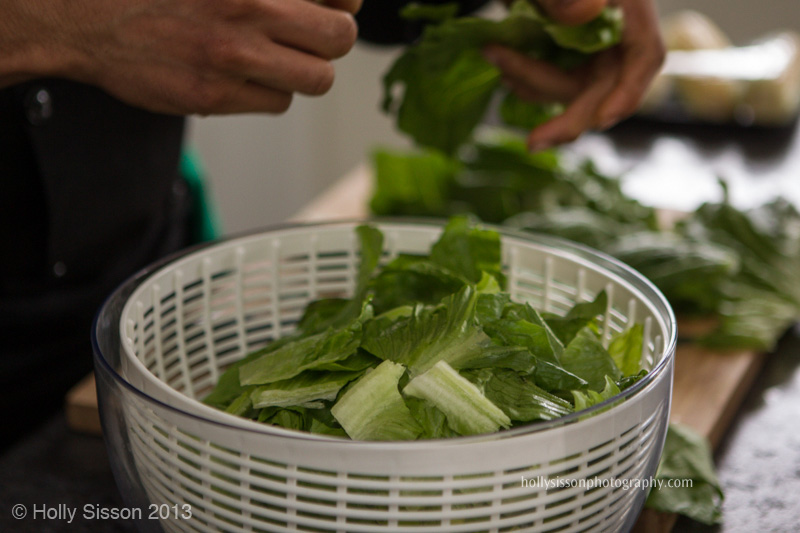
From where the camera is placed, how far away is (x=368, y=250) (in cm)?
70

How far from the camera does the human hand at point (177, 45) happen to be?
610 mm

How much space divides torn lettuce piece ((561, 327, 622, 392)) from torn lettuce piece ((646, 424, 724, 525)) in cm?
12

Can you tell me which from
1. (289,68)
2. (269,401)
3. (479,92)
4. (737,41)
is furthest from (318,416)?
(737,41)

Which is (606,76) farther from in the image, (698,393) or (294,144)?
(294,144)

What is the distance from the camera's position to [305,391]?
55 cm

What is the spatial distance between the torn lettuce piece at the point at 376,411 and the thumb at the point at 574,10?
459 millimetres

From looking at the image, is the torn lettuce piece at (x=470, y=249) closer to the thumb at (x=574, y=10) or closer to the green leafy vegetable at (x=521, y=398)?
the green leafy vegetable at (x=521, y=398)

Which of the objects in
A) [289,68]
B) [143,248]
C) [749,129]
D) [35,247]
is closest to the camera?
[289,68]

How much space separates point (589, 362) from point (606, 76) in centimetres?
48

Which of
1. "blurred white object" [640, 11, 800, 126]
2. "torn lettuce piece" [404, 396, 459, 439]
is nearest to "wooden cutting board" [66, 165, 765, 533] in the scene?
"torn lettuce piece" [404, 396, 459, 439]

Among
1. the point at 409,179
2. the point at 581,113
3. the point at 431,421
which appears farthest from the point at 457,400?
the point at 409,179

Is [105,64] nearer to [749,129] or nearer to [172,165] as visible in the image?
[172,165]

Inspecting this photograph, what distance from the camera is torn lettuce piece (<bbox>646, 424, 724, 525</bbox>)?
643mm

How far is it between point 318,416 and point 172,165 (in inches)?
27.2
